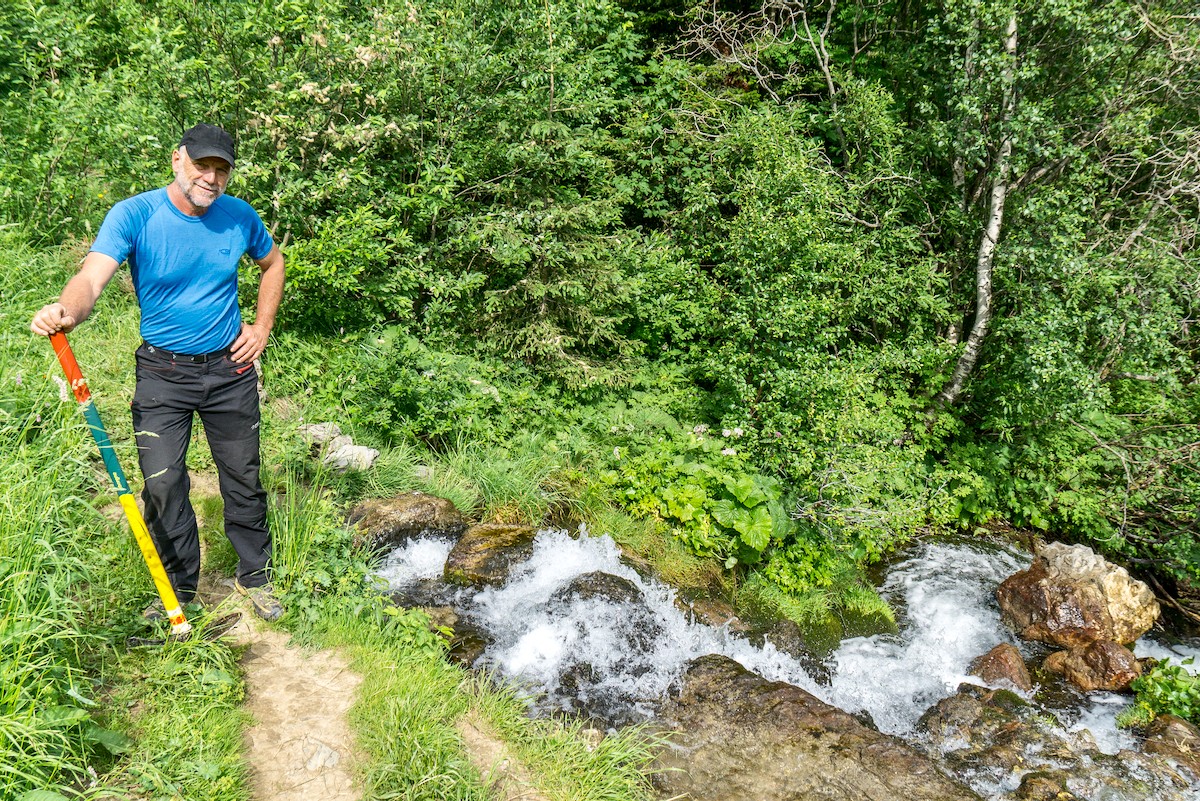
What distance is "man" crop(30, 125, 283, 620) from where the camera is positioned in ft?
9.99

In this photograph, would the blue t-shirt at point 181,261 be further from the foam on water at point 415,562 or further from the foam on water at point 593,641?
the foam on water at point 593,641

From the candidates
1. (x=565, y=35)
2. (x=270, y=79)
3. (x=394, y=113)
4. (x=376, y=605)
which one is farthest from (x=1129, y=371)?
(x=270, y=79)

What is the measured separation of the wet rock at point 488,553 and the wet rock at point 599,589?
49 cm

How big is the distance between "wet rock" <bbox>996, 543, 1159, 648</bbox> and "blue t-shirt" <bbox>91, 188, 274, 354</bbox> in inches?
271

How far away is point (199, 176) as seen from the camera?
309 cm

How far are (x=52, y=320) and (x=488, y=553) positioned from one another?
3.60 m

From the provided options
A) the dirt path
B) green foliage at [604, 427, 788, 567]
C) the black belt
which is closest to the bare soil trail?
the dirt path

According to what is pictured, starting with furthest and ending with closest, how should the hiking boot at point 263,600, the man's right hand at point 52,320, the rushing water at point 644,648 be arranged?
the rushing water at point 644,648 → the hiking boot at point 263,600 → the man's right hand at point 52,320

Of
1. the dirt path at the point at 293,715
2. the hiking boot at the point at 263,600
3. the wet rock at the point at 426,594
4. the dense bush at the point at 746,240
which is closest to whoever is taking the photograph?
the dirt path at the point at 293,715

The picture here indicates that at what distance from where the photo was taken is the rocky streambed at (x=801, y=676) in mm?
4223

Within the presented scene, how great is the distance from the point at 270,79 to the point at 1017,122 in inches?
268

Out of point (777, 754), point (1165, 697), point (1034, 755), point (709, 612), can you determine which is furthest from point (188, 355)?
point (1165, 697)

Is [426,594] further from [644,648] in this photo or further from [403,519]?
[644,648]

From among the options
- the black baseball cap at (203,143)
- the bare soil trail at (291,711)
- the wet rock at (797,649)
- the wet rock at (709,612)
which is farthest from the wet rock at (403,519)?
the black baseball cap at (203,143)
